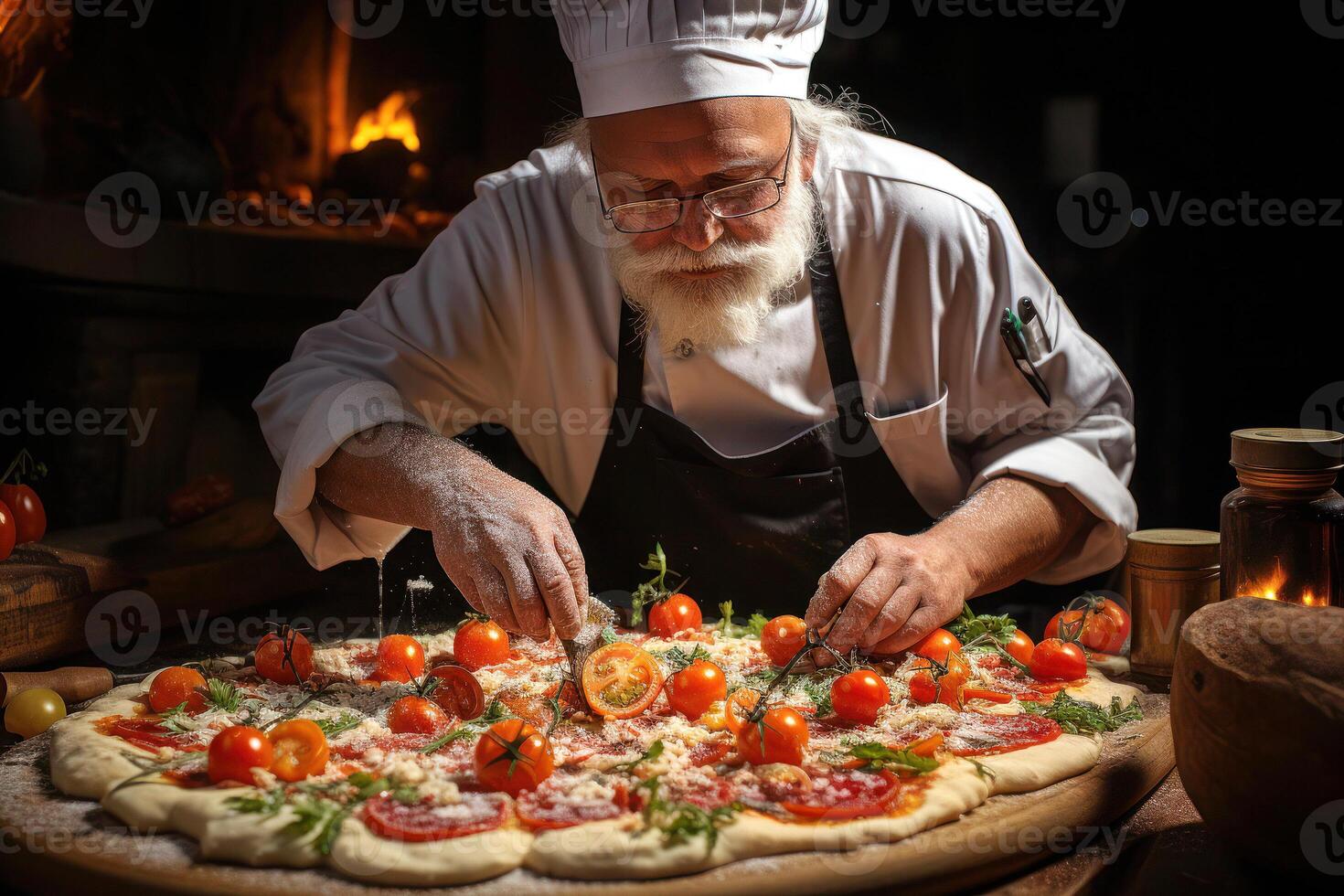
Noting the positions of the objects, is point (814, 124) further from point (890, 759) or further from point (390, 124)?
point (390, 124)

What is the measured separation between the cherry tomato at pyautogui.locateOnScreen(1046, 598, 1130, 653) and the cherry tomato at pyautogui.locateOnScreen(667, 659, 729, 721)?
88 cm

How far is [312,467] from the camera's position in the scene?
8.34 ft

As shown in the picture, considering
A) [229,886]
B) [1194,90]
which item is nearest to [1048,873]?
[229,886]

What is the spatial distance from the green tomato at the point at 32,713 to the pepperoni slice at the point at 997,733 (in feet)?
5.37

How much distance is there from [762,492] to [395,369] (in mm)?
977

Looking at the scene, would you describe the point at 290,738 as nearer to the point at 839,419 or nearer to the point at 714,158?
the point at 714,158

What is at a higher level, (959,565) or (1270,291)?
(1270,291)

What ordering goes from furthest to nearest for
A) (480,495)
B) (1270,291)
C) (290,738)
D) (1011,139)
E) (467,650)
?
(1011,139) < (1270,291) < (467,650) < (480,495) < (290,738)

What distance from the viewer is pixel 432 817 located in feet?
5.53

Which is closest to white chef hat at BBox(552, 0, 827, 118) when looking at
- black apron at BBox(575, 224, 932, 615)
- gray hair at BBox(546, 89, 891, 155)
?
gray hair at BBox(546, 89, 891, 155)

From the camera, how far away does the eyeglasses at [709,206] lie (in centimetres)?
255

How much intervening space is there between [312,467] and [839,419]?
1.29 m

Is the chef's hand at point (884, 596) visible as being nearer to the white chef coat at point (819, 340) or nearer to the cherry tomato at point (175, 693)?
A: the white chef coat at point (819, 340)

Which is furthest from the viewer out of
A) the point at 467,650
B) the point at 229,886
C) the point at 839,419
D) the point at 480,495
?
the point at 839,419
